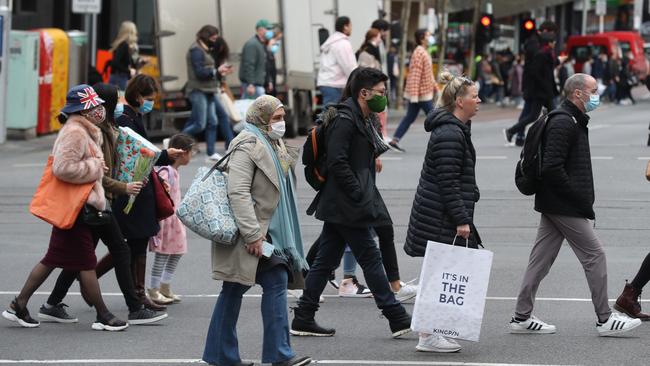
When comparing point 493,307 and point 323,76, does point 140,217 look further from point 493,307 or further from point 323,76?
point 323,76

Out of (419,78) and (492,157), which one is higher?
(419,78)

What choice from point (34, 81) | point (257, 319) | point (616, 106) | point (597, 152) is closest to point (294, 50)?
point (34, 81)

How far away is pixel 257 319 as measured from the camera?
936 cm

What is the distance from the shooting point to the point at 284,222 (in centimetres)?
762

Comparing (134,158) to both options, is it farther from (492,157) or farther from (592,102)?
(492,157)

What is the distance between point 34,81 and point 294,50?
4391mm

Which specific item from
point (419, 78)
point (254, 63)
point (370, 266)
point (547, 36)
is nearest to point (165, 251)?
point (370, 266)

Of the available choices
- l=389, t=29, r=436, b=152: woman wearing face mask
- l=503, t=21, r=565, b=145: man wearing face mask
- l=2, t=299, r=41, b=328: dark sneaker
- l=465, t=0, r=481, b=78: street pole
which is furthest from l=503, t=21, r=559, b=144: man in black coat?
l=465, t=0, r=481, b=78: street pole

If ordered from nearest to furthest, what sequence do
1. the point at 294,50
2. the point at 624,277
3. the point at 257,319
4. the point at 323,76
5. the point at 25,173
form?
1. the point at 257,319
2. the point at 624,277
3. the point at 25,173
4. the point at 323,76
5. the point at 294,50

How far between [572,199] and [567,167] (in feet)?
0.67

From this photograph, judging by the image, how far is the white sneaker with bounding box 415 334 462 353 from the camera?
821 centimetres

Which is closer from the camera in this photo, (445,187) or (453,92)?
(445,187)

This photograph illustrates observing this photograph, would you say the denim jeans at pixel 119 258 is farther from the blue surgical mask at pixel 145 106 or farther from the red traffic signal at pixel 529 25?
the red traffic signal at pixel 529 25

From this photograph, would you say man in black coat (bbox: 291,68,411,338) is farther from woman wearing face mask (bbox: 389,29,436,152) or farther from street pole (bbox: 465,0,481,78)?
street pole (bbox: 465,0,481,78)
